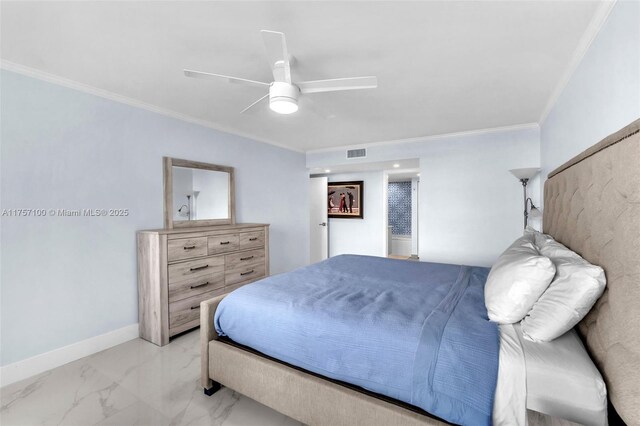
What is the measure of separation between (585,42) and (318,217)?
487 centimetres

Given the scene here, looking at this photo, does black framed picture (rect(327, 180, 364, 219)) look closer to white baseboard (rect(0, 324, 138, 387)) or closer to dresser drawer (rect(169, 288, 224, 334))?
dresser drawer (rect(169, 288, 224, 334))

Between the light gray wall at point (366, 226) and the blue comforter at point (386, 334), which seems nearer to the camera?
the blue comforter at point (386, 334)

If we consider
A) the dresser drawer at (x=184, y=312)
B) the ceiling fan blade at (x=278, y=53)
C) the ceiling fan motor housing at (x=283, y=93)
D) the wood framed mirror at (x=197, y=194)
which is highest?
the ceiling fan blade at (x=278, y=53)

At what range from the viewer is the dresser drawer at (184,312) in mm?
2715

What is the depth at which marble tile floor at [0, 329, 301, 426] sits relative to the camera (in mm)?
1709

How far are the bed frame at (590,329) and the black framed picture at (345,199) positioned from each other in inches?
169

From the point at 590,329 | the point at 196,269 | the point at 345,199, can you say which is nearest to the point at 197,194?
the point at 196,269

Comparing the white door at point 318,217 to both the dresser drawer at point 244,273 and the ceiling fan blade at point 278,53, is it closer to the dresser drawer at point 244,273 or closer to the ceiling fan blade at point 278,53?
the dresser drawer at point 244,273

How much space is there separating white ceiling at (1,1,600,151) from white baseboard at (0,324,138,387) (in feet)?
7.29

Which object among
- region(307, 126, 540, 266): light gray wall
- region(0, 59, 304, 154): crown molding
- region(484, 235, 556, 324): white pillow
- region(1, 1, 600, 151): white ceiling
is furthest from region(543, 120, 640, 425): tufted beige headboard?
region(0, 59, 304, 154): crown molding

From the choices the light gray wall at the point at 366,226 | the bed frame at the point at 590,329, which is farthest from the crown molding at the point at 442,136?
the bed frame at the point at 590,329

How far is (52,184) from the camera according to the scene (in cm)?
229

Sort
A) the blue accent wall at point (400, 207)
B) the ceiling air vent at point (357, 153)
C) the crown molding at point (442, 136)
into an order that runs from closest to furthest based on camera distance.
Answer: the crown molding at point (442, 136) < the ceiling air vent at point (357, 153) < the blue accent wall at point (400, 207)

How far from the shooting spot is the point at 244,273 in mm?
3439
